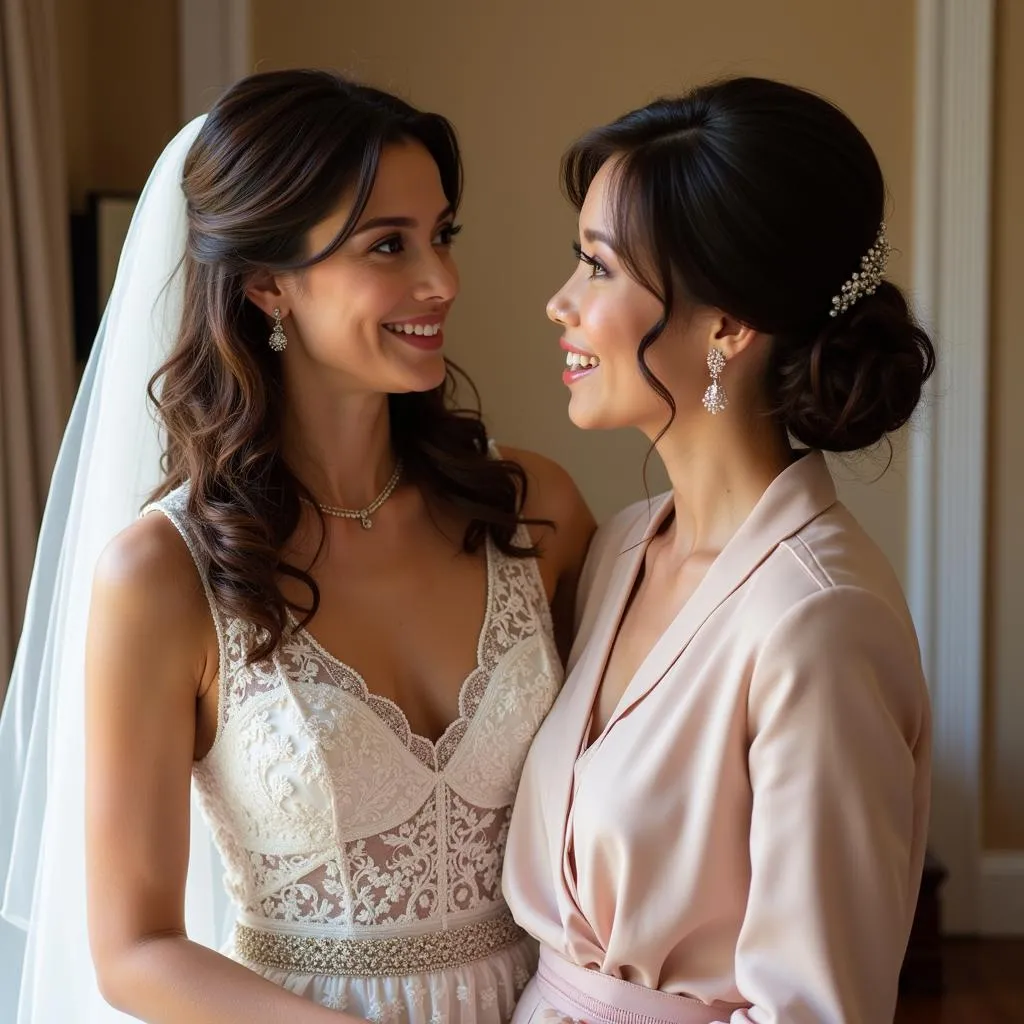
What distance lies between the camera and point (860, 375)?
5.34 ft

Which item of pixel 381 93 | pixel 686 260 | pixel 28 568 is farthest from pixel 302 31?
pixel 686 260

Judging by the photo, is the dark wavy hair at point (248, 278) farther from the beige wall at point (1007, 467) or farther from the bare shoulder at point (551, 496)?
the beige wall at point (1007, 467)

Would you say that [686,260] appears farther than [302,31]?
No

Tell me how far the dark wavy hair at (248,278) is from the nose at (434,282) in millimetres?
125

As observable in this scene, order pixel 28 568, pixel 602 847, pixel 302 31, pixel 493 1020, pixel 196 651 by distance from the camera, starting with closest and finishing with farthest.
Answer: pixel 602 847, pixel 196 651, pixel 493 1020, pixel 28 568, pixel 302 31

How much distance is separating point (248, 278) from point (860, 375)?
2.68 feet

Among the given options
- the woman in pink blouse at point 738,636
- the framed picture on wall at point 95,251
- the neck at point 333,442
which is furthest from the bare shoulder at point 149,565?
the framed picture on wall at point 95,251

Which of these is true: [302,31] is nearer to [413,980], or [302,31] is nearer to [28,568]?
[28,568]

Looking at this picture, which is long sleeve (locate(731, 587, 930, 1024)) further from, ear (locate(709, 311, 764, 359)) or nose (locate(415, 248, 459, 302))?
nose (locate(415, 248, 459, 302))

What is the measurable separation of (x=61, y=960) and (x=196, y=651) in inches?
20.6

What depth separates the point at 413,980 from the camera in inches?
72.2

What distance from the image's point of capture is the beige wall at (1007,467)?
3.89 meters

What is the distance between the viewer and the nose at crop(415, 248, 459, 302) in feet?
6.10

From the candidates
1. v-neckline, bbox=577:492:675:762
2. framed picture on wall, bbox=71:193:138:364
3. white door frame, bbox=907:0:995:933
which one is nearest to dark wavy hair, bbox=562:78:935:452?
v-neckline, bbox=577:492:675:762
